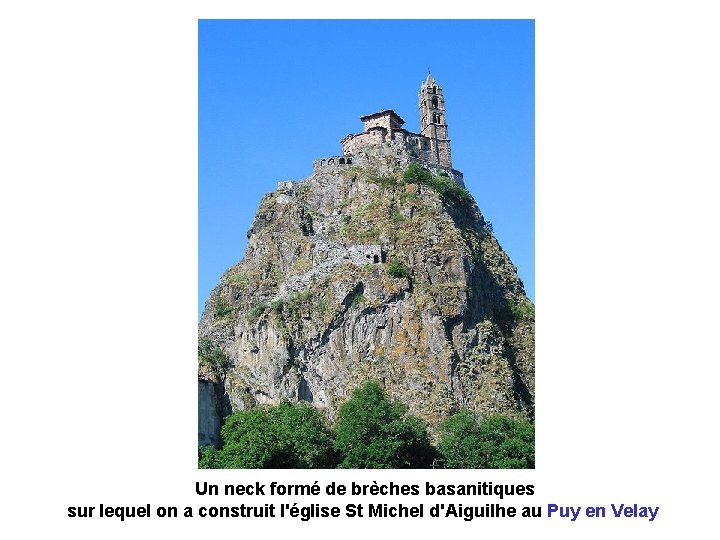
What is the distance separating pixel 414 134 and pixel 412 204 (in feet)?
31.0

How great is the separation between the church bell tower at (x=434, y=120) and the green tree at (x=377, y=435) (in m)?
25.0

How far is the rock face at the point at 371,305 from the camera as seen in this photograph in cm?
6744

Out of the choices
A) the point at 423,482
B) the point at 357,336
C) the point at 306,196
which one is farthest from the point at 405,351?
the point at 423,482

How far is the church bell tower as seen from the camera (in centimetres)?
8150

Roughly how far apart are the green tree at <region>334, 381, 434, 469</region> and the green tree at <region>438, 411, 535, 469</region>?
1710 millimetres

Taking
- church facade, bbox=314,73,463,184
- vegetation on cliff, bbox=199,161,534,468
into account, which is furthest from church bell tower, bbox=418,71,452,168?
vegetation on cliff, bbox=199,161,534,468

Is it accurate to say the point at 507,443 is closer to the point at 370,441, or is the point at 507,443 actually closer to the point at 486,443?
the point at 486,443

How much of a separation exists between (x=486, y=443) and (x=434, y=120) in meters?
32.2

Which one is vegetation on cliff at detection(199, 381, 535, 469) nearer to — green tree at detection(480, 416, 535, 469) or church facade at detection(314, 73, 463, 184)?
green tree at detection(480, 416, 535, 469)

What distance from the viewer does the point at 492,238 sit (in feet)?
262

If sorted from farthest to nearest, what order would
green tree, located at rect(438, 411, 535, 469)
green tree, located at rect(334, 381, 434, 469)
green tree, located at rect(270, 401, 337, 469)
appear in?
green tree, located at rect(270, 401, 337, 469)
green tree, located at rect(334, 381, 434, 469)
green tree, located at rect(438, 411, 535, 469)

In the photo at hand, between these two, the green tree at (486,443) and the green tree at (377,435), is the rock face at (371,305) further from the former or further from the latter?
the green tree at (377,435)

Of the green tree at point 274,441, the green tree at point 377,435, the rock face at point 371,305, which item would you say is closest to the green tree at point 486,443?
the green tree at point 377,435

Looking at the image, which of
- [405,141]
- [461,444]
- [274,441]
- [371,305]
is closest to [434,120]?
[405,141]
